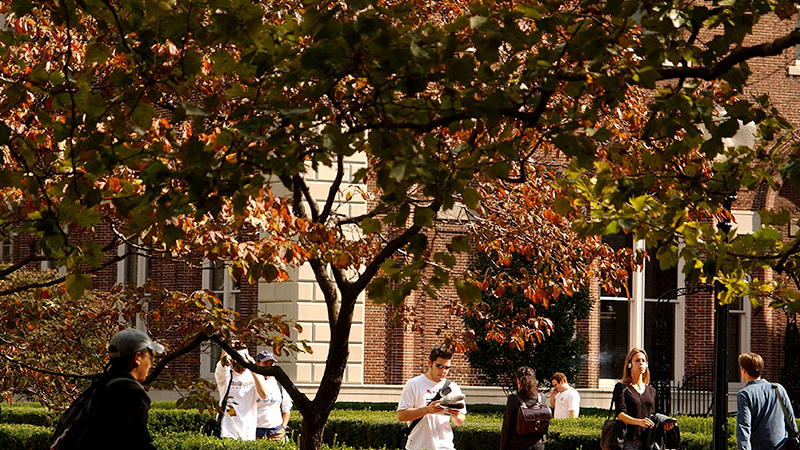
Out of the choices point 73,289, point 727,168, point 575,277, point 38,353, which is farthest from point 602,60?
point 38,353

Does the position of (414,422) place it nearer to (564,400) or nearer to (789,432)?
(789,432)

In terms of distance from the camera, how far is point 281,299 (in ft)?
72.8

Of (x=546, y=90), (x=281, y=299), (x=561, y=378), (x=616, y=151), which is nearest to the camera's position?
(x=546, y=90)

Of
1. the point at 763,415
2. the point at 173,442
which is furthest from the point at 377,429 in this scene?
the point at 763,415

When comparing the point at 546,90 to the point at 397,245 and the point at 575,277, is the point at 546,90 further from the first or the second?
the point at 575,277

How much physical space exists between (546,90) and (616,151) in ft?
5.23

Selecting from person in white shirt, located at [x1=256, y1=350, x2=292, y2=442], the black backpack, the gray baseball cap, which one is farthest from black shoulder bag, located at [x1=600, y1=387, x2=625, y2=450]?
the black backpack

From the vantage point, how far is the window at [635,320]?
965 inches

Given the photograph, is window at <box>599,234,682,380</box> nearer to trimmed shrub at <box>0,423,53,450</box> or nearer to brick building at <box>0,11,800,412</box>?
brick building at <box>0,11,800,412</box>

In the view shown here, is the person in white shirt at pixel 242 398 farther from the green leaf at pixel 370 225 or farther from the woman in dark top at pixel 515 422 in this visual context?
the green leaf at pixel 370 225

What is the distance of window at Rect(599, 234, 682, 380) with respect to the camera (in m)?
24.5

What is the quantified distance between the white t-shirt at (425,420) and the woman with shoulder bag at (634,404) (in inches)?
68.5

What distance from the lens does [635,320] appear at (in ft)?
80.6

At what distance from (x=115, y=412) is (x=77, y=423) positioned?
0.23 m
